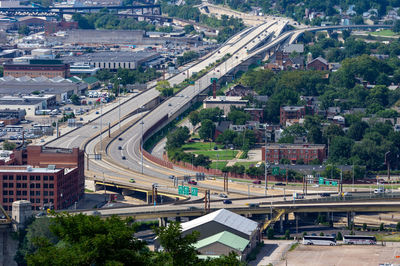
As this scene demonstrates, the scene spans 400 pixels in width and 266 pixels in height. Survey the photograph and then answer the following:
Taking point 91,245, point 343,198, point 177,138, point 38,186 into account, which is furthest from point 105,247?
point 177,138

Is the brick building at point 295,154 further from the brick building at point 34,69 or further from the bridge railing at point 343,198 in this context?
the brick building at point 34,69

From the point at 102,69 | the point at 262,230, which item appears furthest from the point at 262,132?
the point at 102,69

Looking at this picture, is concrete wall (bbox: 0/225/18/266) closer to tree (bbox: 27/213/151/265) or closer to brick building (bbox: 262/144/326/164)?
tree (bbox: 27/213/151/265)

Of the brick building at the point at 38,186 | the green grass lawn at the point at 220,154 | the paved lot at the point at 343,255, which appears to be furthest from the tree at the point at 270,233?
the green grass lawn at the point at 220,154

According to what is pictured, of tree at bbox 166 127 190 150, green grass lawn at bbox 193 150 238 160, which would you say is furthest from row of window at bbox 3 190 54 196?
tree at bbox 166 127 190 150

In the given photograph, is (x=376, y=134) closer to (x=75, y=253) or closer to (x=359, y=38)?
(x=75, y=253)
